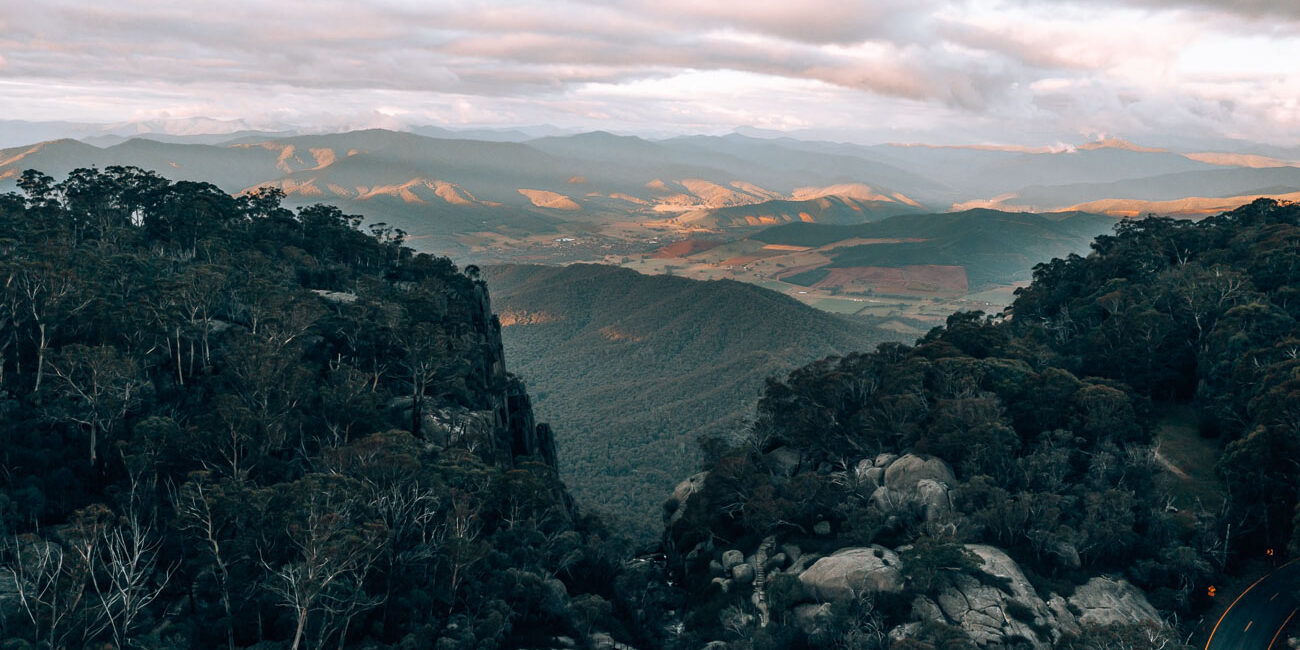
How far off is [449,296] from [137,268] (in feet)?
125

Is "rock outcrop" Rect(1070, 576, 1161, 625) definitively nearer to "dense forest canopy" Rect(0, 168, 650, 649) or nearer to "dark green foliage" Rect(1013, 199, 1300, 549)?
"dark green foliage" Rect(1013, 199, 1300, 549)

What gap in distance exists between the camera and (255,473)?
197 feet

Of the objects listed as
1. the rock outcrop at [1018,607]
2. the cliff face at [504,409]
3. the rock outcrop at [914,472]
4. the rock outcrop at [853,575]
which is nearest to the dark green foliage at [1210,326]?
the rock outcrop at [1018,607]

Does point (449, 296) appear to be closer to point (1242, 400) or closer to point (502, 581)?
point (502, 581)

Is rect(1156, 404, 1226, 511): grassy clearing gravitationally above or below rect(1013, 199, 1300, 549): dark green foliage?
below

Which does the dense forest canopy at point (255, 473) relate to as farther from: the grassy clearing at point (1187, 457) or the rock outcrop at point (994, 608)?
the grassy clearing at point (1187, 457)

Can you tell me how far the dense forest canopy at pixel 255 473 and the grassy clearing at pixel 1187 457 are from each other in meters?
52.5

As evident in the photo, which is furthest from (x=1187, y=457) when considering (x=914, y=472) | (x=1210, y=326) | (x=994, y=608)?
(x=994, y=608)

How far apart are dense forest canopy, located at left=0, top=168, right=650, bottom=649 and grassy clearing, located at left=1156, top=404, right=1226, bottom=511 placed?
2069 inches

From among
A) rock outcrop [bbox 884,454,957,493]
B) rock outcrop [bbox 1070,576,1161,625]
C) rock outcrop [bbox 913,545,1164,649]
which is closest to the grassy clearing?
rock outcrop [bbox 1070,576,1161,625]

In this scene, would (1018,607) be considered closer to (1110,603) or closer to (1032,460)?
(1110,603)

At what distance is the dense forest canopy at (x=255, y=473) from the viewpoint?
4562 centimetres

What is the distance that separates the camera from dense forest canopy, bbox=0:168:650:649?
4562cm

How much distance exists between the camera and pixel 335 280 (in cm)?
10981
